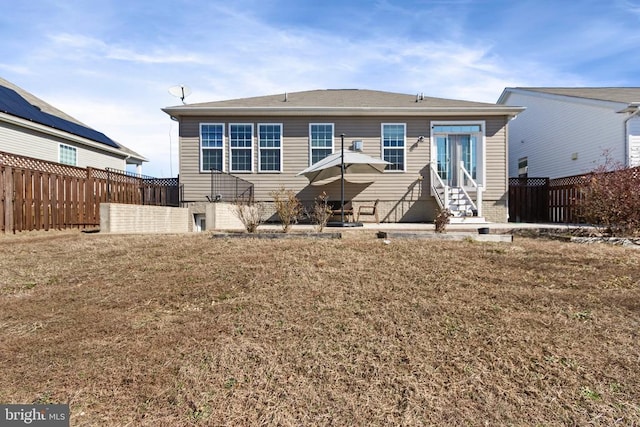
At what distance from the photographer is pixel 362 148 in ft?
40.9

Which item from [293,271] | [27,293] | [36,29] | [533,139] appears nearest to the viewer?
[27,293]

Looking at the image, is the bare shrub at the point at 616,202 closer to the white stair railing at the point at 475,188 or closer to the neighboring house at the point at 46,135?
the white stair railing at the point at 475,188

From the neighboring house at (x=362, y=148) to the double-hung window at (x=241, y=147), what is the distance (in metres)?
0.03

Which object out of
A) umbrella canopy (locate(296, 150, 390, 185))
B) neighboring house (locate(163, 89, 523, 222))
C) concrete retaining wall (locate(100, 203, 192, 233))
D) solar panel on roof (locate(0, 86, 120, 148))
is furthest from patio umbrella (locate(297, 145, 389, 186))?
solar panel on roof (locate(0, 86, 120, 148))

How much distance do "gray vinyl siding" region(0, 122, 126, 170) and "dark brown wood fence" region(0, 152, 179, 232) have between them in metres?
4.03

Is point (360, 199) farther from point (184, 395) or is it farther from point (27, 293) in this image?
point (184, 395)

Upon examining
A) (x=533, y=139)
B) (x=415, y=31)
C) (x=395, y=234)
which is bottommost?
(x=395, y=234)

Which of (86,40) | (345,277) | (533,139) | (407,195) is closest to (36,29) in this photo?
(86,40)

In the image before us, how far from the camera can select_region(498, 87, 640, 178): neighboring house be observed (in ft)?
39.9

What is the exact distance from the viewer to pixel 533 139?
17.1 metres

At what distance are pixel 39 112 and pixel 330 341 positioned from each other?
17758mm

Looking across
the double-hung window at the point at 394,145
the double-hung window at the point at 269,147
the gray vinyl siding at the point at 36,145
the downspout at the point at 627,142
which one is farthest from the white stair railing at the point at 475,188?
the gray vinyl siding at the point at 36,145

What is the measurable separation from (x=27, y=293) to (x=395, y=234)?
5.43 meters

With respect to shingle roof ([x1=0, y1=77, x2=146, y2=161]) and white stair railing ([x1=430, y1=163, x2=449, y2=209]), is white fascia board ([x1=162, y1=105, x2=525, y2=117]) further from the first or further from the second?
shingle roof ([x1=0, y1=77, x2=146, y2=161])
